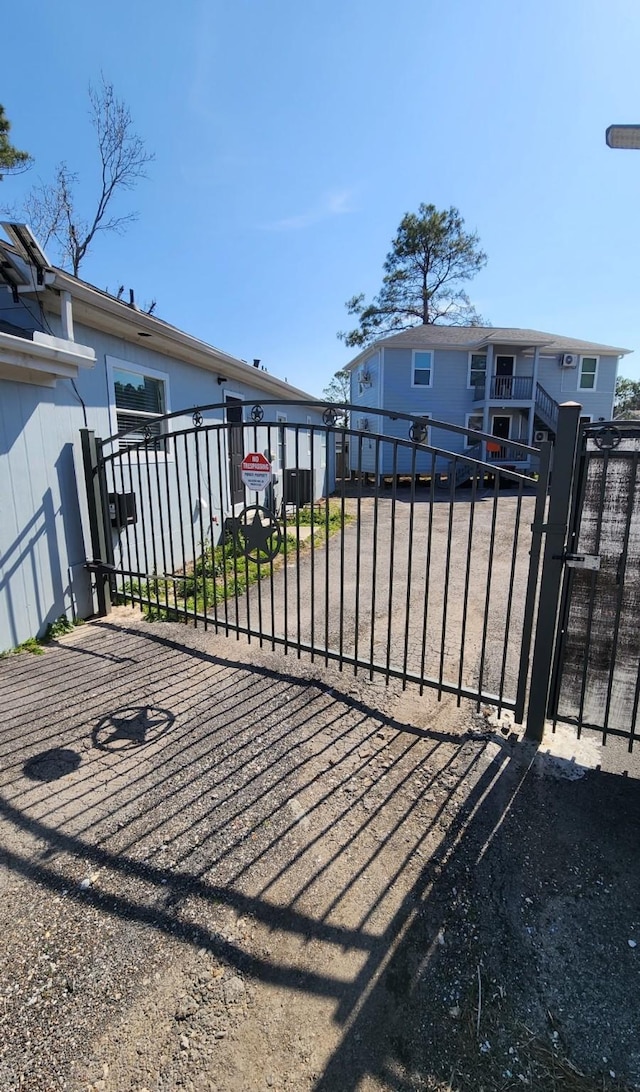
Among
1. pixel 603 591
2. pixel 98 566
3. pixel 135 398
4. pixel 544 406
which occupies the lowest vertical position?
pixel 98 566

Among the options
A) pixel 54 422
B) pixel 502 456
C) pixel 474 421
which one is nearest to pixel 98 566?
pixel 54 422

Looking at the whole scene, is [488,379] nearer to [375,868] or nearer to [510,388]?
[510,388]

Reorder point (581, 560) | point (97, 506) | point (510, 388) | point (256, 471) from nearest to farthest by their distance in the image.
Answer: point (581, 560) < point (256, 471) < point (97, 506) < point (510, 388)

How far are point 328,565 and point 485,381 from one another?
63.5 feet

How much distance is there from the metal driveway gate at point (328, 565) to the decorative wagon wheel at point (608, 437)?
0.25 metres

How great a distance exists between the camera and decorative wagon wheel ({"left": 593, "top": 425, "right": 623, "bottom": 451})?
2.48m

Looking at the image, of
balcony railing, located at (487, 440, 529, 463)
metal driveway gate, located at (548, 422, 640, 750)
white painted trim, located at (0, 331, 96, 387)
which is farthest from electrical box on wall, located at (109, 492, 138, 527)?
balcony railing, located at (487, 440, 529, 463)

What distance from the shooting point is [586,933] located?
1.78 meters

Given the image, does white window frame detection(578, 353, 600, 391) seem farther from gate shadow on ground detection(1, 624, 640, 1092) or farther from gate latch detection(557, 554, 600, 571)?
gate shadow on ground detection(1, 624, 640, 1092)

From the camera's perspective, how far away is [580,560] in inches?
103

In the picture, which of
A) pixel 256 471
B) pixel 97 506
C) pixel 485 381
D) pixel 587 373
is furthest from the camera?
pixel 587 373

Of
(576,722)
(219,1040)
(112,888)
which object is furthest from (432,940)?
(576,722)

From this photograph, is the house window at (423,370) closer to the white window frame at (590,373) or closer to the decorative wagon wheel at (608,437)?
the white window frame at (590,373)

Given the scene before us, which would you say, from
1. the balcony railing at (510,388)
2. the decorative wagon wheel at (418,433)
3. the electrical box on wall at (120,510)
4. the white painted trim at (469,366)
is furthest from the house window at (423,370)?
the decorative wagon wheel at (418,433)
